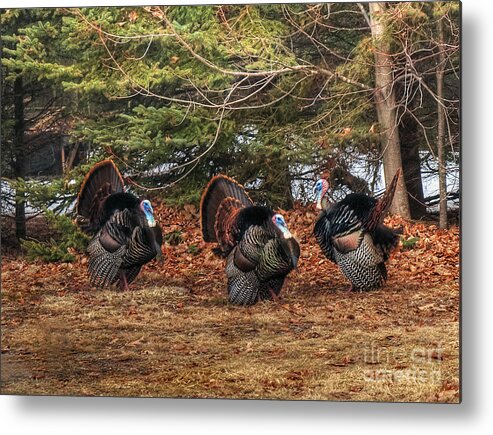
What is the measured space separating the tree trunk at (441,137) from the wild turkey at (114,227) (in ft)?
5.48

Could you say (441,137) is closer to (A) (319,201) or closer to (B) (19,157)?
(A) (319,201)

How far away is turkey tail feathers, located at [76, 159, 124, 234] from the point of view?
750 cm

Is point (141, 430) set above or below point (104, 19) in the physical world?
below

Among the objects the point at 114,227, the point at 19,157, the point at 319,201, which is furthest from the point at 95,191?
the point at 319,201

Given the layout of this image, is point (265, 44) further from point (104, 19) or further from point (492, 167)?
point (492, 167)

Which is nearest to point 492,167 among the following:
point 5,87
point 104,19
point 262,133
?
point 262,133

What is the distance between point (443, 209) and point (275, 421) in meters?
1.56

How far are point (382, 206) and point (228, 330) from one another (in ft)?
3.78

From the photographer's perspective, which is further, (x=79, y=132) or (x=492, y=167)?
(x=79, y=132)

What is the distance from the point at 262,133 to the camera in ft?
24.1

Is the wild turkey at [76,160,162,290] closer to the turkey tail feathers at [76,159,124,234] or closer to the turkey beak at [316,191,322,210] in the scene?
the turkey tail feathers at [76,159,124,234]

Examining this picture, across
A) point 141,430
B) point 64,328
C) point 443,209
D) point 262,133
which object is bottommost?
point 141,430

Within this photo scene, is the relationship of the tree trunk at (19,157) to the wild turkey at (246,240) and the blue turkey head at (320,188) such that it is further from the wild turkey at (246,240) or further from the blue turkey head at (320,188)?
the blue turkey head at (320,188)

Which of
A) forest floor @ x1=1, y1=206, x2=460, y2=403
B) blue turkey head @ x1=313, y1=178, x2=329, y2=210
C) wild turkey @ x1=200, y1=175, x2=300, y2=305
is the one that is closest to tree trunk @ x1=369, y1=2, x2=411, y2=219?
forest floor @ x1=1, y1=206, x2=460, y2=403
